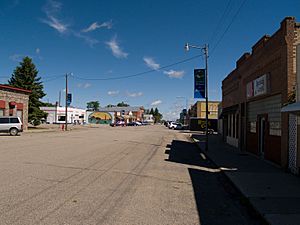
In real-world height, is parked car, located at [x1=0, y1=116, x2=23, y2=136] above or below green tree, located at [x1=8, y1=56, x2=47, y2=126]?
below

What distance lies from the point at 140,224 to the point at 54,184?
152 inches

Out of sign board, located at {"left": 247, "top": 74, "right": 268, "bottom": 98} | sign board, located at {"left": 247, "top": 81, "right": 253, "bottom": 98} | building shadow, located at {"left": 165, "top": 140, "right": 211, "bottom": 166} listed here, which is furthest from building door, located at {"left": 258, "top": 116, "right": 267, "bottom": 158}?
building shadow, located at {"left": 165, "top": 140, "right": 211, "bottom": 166}

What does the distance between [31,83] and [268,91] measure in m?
46.4

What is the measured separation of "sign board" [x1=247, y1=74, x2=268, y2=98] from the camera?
48.9 ft

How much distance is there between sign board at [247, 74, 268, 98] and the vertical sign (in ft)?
15.6

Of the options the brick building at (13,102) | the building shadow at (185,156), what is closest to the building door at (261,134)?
the building shadow at (185,156)

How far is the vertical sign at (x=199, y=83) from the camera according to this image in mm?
22891

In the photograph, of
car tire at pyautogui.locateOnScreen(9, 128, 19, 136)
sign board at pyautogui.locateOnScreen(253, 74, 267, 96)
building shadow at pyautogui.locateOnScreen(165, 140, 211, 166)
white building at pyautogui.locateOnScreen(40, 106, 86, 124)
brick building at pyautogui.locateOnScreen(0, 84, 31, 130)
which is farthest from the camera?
white building at pyautogui.locateOnScreen(40, 106, 86, 124)

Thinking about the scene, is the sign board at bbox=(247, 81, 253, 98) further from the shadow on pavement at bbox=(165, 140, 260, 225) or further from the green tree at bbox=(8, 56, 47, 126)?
the green tree at bbox=(8, 56, 47, 126)

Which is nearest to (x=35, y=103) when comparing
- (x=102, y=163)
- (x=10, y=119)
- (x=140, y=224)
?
(x=10, y=119)

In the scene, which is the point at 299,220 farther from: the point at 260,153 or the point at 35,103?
the point at 35,103

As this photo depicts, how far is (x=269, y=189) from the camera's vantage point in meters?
8.67

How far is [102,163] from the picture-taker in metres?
13.0

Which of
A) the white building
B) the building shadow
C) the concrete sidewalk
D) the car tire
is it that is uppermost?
the white building
